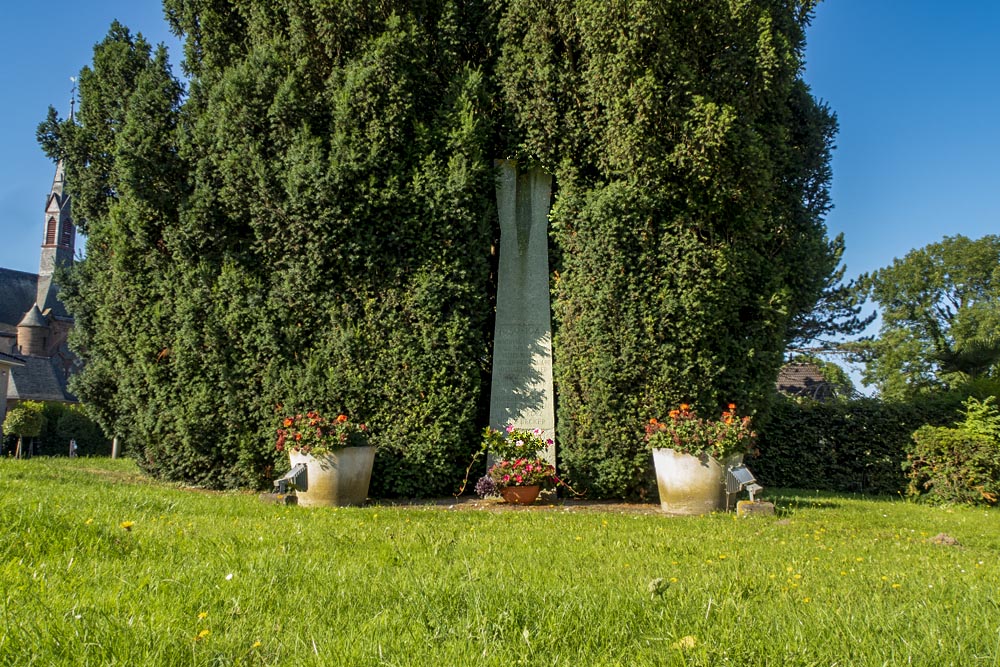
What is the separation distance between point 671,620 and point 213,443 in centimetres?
851

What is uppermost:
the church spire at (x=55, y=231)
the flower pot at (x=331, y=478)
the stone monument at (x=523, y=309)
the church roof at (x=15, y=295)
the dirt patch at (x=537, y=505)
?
the church spire at (x=55, y=231)

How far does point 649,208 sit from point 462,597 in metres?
7.15

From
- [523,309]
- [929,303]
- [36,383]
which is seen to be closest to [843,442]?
[523,309]

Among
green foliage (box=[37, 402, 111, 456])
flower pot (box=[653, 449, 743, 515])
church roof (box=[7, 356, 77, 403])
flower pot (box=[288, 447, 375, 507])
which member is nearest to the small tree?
green foliage (box=[37, 402, 111, 456])

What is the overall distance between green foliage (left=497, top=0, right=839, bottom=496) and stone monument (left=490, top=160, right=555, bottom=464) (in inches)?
15.1

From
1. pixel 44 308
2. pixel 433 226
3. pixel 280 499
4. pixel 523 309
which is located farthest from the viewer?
pixel 44 308

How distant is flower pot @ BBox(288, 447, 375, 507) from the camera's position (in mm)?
7945

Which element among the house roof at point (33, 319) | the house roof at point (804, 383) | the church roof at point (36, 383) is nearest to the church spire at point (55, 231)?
the house roof at point (33, 319)

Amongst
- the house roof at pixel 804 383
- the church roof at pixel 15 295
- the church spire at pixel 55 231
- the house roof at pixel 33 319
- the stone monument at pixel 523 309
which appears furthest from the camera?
the church spire at pixel 55 231

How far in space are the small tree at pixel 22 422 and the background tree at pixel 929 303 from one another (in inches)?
1182

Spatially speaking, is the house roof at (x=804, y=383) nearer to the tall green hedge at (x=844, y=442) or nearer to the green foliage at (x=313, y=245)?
the tall green hedge at (x=844, y=442)

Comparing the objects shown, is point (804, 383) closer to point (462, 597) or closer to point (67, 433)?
point (67, 433)

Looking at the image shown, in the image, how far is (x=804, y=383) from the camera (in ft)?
88.2

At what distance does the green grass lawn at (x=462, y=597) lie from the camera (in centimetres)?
220
